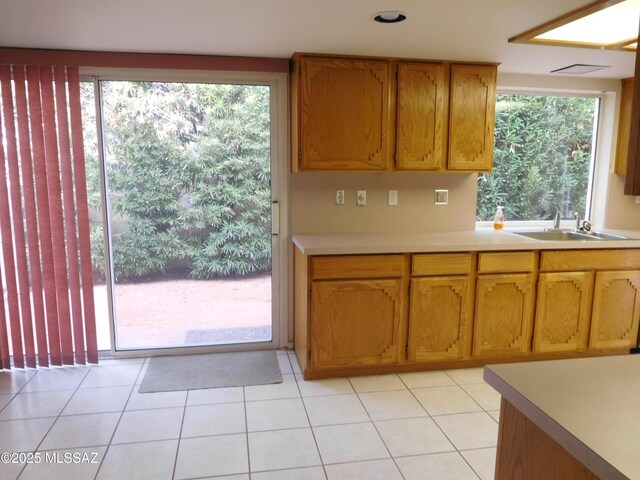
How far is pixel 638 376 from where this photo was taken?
1.15m

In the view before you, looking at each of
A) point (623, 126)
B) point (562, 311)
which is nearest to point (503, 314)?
Answer: point (562, 311)

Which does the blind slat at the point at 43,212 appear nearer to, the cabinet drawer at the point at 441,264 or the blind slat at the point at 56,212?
the blind slat at the point at 56,212

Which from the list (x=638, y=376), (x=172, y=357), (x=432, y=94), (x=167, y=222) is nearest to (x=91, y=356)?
(x=172, y=357)

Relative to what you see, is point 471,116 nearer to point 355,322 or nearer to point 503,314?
point 503,314

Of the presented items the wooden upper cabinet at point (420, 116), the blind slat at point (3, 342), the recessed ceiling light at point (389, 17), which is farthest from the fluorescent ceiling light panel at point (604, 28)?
the blind slat at point (3, 342)

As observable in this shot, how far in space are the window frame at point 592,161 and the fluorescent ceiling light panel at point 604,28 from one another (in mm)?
1074

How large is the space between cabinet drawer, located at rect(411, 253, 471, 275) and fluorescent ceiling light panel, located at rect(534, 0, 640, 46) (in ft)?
4.58

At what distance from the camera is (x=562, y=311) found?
10.9 feet

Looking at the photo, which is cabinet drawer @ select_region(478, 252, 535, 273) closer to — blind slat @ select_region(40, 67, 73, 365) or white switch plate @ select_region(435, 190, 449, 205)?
white switch plate @ select_region(435, 190, 449, 205)

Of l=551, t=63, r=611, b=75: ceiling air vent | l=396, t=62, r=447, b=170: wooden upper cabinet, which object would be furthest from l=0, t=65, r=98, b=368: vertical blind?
l=551, t=63, r=611, b=75: ceiling air vent

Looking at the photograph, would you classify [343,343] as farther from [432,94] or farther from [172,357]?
[432,94]

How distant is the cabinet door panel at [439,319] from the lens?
3.12 meters

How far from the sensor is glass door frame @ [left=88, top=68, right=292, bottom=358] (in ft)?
10.6

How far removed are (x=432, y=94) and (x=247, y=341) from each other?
230cm
